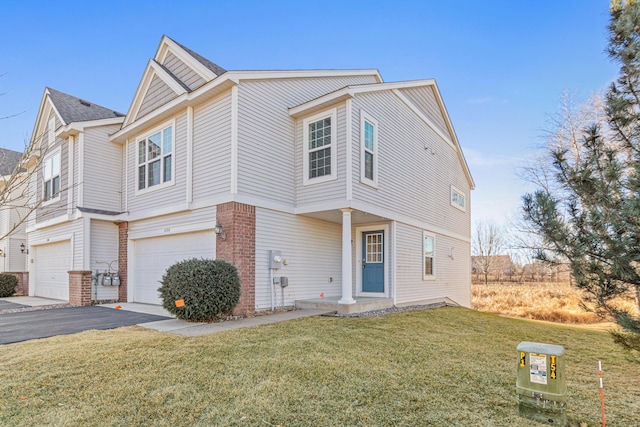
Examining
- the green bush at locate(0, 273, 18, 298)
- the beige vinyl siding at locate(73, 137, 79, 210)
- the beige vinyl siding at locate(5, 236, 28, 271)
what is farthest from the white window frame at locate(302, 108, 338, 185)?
the beige vinyl siding at locate(5, 236, 28, 271)

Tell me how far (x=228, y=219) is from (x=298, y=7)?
881cm

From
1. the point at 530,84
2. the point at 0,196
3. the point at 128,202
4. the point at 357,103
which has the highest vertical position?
the point at 530,84

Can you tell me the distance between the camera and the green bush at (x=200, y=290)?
7.41m

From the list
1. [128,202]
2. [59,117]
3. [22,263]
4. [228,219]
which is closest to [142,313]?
[228,219]

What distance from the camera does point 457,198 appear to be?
1678 cm

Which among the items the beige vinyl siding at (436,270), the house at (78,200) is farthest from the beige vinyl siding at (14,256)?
the beige vinyl siding at (436,270)

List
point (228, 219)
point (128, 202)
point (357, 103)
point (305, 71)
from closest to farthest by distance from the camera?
point (228, 219)
point (357, 103)
point (305, 71)
point (128, 202)

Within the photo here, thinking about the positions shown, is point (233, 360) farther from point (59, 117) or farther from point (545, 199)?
point (59, 117)

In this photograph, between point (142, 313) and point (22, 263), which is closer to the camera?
point (142, 313)

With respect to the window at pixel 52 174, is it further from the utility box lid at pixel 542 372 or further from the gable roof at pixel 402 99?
the utility box lid at pixel 542 372

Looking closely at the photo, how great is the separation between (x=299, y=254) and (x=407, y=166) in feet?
16.1

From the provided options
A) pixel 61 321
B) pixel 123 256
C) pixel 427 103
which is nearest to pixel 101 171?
pixel 123 256

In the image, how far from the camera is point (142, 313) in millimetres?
8992

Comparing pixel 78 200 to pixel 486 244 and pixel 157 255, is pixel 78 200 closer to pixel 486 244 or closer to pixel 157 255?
pixel 157 255
